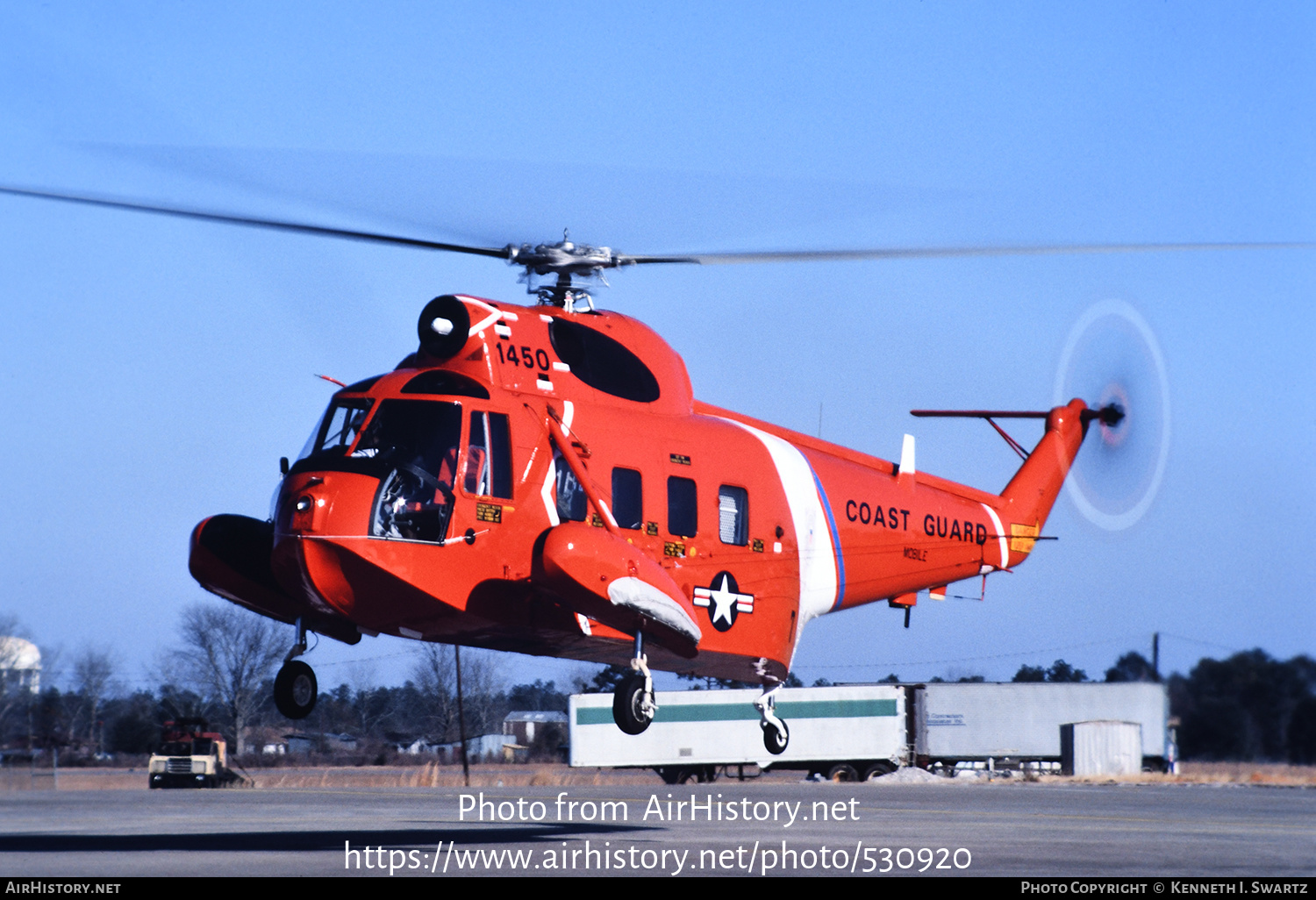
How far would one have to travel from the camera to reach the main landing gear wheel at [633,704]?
16.1 m

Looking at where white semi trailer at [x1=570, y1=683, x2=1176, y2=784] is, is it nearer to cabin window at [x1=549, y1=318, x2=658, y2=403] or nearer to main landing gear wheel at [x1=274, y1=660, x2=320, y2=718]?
cabin window at [x1=549, y1=318, x2=658, y2=403]

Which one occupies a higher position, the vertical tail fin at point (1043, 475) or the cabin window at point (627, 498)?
the vertical tail fin at point (1043, 475)

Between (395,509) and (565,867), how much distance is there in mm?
5630

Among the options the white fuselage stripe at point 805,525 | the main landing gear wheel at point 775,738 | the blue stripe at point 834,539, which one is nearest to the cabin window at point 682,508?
the white fuselage stripe at point 805,525

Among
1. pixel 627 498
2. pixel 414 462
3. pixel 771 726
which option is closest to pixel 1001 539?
pixel 771 726

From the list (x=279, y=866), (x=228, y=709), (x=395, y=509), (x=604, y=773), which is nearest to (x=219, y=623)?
(x=228, y=709)

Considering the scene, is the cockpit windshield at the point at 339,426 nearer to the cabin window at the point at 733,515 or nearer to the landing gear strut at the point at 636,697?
the landing gear strut at the point at 636,697

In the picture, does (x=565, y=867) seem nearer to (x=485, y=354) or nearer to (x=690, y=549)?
(x=690, y=549)

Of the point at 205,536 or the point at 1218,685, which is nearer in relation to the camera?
the point at 205,536

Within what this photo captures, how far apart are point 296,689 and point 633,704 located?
4.10 meters

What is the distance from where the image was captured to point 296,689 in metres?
15.9

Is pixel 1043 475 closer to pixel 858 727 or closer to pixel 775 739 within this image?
pixel 775 739

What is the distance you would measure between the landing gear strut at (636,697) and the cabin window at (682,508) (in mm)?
1670

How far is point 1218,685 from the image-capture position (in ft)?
80.2
